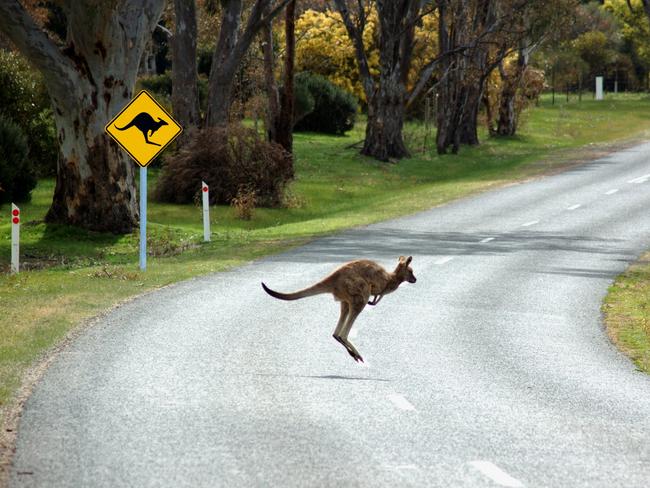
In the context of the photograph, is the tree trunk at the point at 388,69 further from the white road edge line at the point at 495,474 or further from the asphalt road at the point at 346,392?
the white road edge line at the point at 495,474

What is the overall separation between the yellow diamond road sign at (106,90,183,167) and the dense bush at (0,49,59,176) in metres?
18.5

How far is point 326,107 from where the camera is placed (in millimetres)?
Answer: 61969

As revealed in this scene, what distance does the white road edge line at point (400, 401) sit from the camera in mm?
11101

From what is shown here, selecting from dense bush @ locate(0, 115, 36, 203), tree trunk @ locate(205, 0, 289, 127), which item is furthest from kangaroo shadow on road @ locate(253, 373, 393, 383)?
tree trunk @ locate(205, 0, 289, 127)

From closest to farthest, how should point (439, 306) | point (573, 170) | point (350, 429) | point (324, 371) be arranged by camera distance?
point (350, 429), point (324, 371), point (439, 306), point (573, 170)

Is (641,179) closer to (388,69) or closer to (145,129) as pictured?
(388,69)

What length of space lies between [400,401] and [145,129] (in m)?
12.8

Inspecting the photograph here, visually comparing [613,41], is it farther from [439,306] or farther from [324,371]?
[324,371]

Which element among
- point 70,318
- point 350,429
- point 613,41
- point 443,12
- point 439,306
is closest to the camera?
point 350,429

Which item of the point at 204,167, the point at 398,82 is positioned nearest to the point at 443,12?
the point at 398,82

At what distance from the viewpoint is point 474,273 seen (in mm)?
23609

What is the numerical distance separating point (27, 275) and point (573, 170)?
29.2 m

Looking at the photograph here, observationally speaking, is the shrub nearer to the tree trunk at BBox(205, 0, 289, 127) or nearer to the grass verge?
the grass verge

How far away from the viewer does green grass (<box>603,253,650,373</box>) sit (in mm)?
16203
